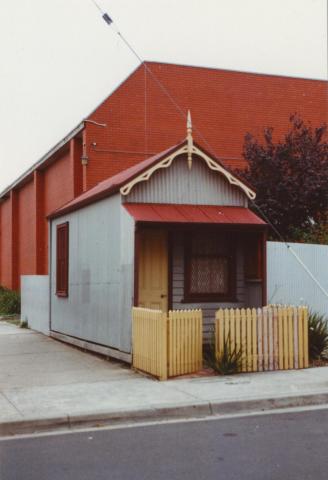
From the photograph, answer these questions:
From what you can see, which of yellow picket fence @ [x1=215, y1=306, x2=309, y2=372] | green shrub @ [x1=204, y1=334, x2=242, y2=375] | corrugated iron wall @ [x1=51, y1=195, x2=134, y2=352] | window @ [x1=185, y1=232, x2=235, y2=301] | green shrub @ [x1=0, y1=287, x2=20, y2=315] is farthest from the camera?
green shrub @ [x1=0, y1=287, x2=20, y2=315]

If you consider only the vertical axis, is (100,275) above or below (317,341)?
above

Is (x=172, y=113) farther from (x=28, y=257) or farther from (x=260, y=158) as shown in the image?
(x=28, y=257)

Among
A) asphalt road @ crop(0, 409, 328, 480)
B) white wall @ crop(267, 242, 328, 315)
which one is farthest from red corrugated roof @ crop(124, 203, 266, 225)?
asphalt road @ crop(0, 409, 328, 480)

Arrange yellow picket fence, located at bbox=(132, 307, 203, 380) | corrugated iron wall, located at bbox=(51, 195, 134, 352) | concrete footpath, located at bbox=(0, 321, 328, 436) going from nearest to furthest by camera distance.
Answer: concrete footpath, located at bbox=(0, 321, 328, 436) < yellow picket fence, located at bbox=(132, 307, 203, 380) < corrugated iron wall, located at bbox=(51, 195, 134, 352)

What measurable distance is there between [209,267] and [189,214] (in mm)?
1276

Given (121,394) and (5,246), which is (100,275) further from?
(5,246)

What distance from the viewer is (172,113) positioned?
2448cm

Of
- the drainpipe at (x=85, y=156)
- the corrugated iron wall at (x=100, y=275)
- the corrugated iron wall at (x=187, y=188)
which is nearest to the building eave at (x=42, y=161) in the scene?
the drainpipe at (x=85, y=156)

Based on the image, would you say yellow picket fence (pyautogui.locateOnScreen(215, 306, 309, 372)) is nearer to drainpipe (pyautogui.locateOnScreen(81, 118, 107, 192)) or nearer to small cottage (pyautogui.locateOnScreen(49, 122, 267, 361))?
small cottage (pyautogui.locateOnScreen(49, 122, 267, 361))

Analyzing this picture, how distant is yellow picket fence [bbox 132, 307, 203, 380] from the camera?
10.8 m

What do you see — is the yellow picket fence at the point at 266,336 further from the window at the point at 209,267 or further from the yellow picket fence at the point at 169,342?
the window at the point at 209,267

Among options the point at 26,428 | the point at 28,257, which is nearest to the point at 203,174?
the point at 26,428

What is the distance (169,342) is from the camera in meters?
10.9

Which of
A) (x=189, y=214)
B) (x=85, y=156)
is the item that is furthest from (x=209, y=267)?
(x=85, y=156)
